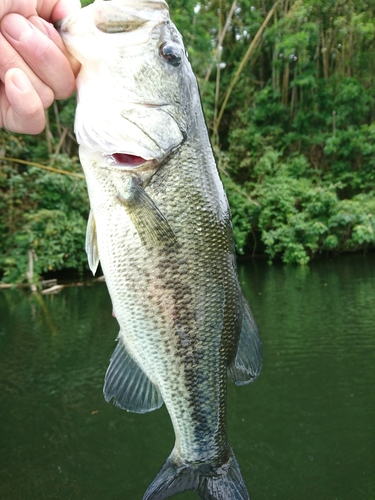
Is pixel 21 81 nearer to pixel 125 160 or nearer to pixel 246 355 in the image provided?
pixel 125 160

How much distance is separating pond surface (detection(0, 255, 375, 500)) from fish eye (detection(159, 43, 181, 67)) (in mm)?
4699

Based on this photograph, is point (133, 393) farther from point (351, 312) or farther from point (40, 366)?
point (351, 312)

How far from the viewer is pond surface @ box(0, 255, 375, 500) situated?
5172 mm

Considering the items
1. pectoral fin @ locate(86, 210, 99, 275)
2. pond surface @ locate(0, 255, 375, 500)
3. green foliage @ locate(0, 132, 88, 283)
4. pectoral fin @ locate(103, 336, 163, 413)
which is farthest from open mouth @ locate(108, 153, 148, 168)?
green foliage @ locate(0, 132, 88, 283)

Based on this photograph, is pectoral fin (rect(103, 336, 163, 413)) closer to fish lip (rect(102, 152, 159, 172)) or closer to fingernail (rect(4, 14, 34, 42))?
fish lip (rect(102, 152, 159, 172))

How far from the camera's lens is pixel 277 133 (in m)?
20.9

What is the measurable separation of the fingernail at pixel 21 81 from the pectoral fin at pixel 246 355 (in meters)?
1.02

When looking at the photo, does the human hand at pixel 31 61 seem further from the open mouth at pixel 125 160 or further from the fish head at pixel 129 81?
the open mouth at pixel 125 160

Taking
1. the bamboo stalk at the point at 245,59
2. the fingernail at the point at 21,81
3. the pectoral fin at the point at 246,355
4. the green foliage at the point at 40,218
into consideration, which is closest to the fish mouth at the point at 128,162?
the fingernail at the point at 21,81

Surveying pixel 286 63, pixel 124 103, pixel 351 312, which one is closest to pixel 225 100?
pixel 286 63

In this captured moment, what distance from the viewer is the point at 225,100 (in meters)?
20.7

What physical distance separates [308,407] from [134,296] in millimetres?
5554

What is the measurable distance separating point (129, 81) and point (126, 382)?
1.02m

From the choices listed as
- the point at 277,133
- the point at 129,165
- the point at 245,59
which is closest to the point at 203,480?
the point at 129,165
